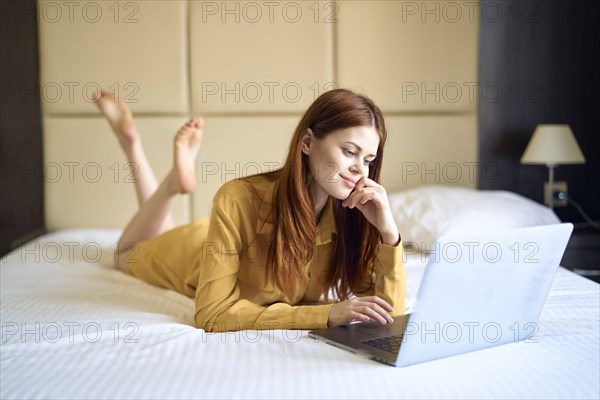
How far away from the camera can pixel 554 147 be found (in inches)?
112

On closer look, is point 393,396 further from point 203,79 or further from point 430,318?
point 203,79

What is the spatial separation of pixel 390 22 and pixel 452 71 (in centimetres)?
33

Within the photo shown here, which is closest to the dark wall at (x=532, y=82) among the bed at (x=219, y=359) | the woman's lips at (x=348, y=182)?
the bed at (x=219, y=359)

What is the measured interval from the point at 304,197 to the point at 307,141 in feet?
0.41

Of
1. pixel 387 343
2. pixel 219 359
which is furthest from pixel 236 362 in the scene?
pixel 387 343

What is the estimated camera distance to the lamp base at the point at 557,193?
10.0 feet

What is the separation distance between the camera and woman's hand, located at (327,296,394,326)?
1362 mm

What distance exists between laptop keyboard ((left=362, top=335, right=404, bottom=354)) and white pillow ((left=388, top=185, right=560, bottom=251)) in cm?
115

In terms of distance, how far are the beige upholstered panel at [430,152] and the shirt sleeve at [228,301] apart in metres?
1.59

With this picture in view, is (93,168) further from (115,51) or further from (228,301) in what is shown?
(228,301)

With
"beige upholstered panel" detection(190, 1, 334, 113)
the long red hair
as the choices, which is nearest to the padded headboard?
"beige upholstered panel" detection(190, 1, 334, 113)

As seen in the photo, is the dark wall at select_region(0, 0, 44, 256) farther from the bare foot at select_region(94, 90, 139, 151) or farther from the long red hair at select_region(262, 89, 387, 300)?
the long red hair at select_region(262, 89, 387, 300)

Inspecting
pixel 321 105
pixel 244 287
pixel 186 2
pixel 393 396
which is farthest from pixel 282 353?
pixel 186 2

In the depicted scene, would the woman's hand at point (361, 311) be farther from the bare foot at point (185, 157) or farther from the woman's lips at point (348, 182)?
the bare foot at point (185, 157)
